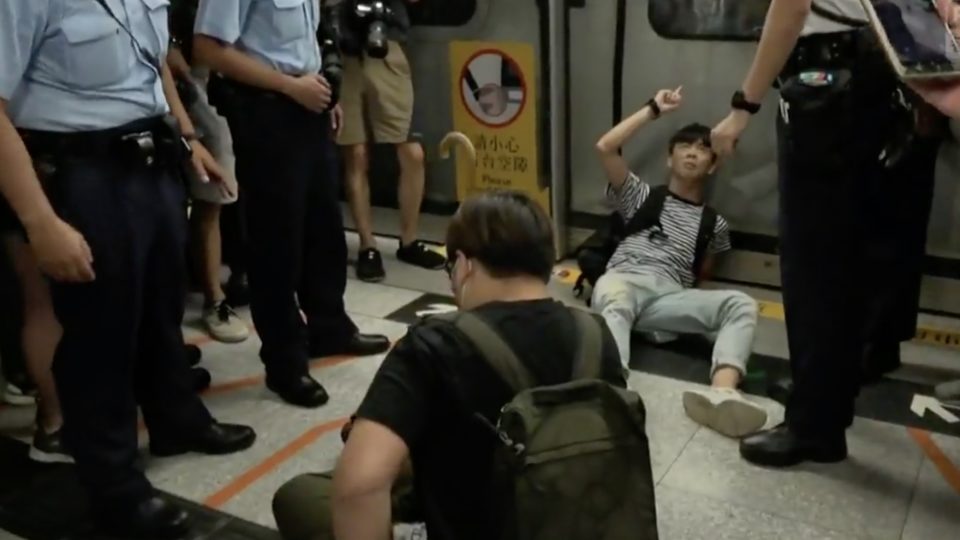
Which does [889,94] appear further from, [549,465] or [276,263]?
[276,263]

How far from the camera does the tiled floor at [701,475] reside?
8.76 feet

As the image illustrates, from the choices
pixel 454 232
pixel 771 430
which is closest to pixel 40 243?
pixel 454 232

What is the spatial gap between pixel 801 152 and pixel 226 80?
1.65 metres

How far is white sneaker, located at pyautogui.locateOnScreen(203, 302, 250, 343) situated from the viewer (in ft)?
12.9

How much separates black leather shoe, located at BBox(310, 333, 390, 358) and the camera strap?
1.42m

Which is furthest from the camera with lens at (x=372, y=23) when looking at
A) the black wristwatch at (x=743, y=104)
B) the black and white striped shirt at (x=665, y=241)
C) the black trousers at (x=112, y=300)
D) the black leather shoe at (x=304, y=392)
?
the black wristwatch at (x=743, y=104)

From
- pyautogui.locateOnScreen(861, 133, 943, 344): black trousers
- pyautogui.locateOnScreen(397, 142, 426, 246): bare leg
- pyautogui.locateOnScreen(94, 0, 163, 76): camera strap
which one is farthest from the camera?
pyautogui.locateOnScreen(397, 142, 426, 246): bare leg

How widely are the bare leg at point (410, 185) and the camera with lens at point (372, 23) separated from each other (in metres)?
0.55

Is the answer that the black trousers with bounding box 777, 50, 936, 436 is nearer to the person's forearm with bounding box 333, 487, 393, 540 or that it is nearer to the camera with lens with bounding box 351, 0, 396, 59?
the person's forearm with bounding box 333, 487, 393, 540

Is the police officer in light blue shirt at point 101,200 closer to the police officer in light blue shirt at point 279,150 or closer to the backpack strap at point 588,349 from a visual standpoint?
the police officer in light blue shirt at point 279,150

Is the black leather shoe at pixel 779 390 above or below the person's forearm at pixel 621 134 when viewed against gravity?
below

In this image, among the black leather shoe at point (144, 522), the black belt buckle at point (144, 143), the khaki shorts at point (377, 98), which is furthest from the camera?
the khaki shorts at point (377, 98)

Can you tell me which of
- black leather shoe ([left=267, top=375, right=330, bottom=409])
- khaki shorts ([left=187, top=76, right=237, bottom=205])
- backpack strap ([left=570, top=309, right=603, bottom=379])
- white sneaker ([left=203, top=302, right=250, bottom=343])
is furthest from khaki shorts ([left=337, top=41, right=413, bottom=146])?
backpack strap ([left=570, top=309, right=603, bottom=379])

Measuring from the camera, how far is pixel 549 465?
1.64 metres
